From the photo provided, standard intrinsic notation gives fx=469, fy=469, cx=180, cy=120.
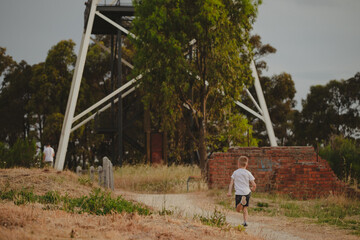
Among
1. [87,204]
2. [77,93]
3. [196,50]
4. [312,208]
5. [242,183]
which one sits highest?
[196,50]

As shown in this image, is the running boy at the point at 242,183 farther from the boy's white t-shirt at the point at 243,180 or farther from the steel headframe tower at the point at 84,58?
the steel headframe tower at the point at 84,58

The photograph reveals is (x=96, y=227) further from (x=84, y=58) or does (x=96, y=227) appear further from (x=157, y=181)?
(x=84, y=58)

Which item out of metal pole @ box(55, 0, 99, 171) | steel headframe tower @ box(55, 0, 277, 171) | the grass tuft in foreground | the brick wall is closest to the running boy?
the grass tuft in foreground

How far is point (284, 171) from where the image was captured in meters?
13.8

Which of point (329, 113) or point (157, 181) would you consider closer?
point (157, 181)

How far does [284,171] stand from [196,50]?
7.03 meters

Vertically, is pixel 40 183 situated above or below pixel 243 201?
above

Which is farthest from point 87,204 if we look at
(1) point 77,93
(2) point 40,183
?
(1) point 77,93

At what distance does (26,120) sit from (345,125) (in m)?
27.7

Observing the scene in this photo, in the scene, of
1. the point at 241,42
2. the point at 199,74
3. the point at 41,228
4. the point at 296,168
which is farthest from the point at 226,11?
the point at 41,228

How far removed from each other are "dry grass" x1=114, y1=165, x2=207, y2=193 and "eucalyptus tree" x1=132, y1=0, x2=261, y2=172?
136cm

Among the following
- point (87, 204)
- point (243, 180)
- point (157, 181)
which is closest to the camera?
point (87, 204)

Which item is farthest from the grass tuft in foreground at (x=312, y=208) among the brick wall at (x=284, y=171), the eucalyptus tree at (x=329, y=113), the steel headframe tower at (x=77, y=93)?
the eucalyptus tree at (x=329, y=113)

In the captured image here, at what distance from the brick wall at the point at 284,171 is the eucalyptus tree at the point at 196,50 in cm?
344
